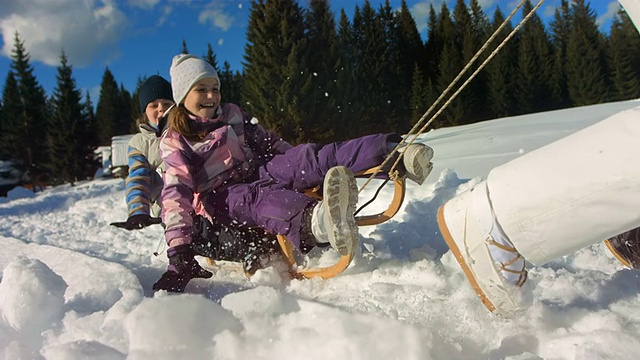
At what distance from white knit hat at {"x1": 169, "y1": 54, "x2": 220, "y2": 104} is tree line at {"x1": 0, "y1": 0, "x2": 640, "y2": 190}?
16.5 metres

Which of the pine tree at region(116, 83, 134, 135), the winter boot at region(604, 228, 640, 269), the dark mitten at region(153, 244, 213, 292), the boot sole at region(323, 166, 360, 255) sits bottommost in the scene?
the winter boot at region(604, 228, 640, 269)

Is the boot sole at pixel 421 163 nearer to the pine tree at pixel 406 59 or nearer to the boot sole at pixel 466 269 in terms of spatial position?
the boot sole at pixel 466 269

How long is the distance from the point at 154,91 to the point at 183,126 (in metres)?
1.56

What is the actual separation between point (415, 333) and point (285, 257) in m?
1.09

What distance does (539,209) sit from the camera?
3.58 feet

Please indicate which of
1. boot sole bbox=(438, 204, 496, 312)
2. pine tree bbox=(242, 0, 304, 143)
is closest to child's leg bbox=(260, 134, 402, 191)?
boot sole bbox=(438, 204, 496, 312)

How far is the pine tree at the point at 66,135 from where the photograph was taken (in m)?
29.3

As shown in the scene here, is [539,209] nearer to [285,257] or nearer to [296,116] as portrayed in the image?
[285,257]

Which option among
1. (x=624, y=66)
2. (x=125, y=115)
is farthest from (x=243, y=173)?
(x=125, y=115)

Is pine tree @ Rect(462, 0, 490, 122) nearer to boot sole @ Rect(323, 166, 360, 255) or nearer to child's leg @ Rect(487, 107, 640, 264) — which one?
boot sole @ Rect(323, 166, 360, 255)

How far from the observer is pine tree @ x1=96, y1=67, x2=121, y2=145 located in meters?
45.2

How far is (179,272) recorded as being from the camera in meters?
1.87

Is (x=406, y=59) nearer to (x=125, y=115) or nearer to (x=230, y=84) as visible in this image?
(x=230, y=84)

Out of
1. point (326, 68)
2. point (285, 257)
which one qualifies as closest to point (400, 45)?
point (326, 68)
